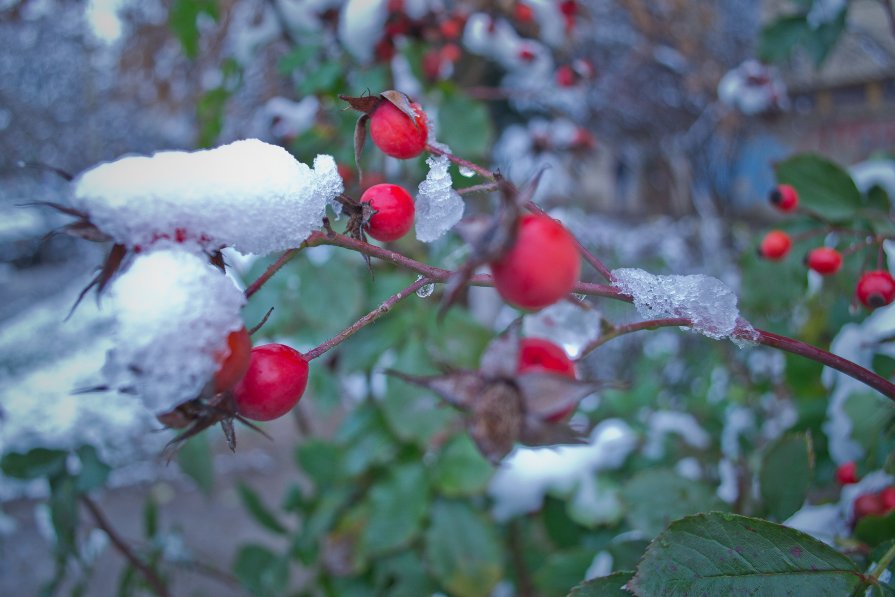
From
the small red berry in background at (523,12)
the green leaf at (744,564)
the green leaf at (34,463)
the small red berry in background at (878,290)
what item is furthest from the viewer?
the small red berry in background at (523,12)

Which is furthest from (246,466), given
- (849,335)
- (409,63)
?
(849,335)

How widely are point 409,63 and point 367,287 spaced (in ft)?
1.40

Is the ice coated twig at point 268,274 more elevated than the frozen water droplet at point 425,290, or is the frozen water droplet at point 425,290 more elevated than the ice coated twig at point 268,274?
the ice coated twig at point 268,274

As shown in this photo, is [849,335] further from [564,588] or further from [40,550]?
[40,550]

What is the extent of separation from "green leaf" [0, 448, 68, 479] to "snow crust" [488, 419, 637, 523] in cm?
66

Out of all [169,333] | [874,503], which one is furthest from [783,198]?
[169,333]

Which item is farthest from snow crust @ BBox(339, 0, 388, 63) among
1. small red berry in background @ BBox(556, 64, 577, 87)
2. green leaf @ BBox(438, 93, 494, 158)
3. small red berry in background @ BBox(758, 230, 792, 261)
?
small red berry in background @ BBox(758, 230, 792, 261)

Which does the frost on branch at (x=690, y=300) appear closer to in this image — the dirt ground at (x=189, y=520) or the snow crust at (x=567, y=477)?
the snow crust at (x=567, y=477)

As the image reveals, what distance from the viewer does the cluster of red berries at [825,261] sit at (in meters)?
0.53

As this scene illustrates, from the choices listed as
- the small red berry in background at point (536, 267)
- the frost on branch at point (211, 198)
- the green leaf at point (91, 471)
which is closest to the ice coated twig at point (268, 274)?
the frost on branch at point (211, 198)

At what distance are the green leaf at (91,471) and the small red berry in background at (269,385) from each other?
2.23 feet

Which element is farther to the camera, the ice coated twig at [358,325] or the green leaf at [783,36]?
the green leaf at [783,36]

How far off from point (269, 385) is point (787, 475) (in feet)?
1.63

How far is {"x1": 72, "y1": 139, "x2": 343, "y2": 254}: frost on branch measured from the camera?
0.34 metres
